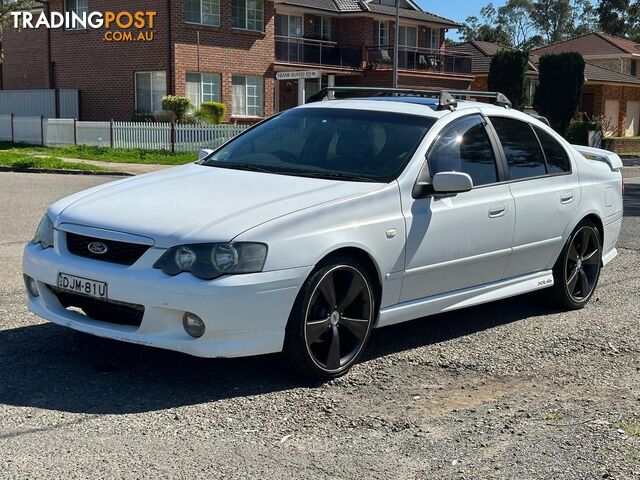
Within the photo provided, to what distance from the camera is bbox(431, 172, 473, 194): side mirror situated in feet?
18.3

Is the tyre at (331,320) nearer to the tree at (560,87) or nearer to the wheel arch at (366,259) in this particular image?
the wheel arch at (366,259)

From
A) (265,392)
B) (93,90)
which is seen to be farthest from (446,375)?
(93,90)

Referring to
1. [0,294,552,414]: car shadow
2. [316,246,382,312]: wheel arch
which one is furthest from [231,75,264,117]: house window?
[316,246,382,312]: wheel arch

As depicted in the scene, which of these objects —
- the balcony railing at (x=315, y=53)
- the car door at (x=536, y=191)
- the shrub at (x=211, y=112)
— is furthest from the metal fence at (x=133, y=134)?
the car door at (x=536, y=191)

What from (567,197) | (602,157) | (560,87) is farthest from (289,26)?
(567,197)

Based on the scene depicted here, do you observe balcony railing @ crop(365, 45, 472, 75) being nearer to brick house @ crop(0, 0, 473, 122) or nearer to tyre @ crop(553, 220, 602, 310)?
brick house @ crop(0, 0, 473, 122)

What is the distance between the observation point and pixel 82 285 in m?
4.85

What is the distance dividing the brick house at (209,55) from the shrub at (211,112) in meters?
1.25

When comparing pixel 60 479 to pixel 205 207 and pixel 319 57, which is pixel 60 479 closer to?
pixel 205 207

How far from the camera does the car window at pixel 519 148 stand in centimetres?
656

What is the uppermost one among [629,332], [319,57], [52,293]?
[319,57]

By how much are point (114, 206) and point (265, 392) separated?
4.59 ft

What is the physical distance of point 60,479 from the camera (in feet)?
12.1

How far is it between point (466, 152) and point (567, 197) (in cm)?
124
